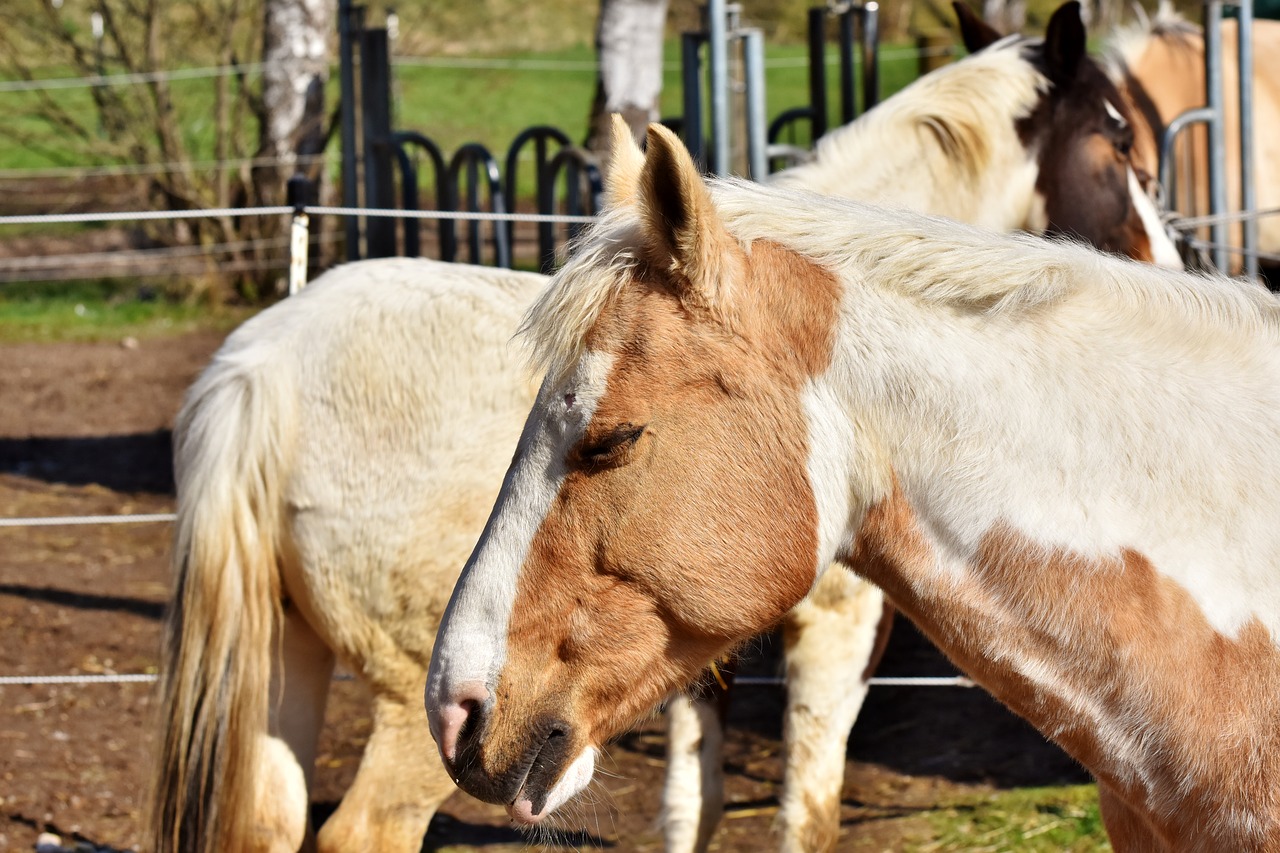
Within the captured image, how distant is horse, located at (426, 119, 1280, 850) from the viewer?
1.55 meters

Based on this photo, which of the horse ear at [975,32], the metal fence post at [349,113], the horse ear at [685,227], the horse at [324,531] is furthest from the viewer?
the metal fence post at [349,113]

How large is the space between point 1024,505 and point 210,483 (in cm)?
177

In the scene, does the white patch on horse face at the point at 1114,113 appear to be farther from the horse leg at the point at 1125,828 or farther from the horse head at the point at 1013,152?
the horse leg at the point at 1125,828

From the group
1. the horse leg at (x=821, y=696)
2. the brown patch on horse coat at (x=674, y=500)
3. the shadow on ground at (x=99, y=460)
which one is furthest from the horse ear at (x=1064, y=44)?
the shadow on ground at (x=99, y=460)

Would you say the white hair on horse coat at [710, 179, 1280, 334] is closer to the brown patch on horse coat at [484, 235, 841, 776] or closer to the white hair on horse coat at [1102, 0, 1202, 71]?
the brown patch on horse coat at [484, 235, 841, 776]

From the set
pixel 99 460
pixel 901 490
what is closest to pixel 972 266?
pixel 901 490

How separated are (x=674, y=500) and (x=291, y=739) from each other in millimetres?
1618

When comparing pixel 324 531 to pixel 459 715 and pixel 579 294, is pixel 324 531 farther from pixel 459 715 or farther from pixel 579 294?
pixel 579 294

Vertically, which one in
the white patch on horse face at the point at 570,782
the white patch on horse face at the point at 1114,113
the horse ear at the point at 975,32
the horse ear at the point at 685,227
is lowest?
the white patch on horse face at the point at 570,782

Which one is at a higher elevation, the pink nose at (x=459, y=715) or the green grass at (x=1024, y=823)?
the pink nose at (x=459, y=715)

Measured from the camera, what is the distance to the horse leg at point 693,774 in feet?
10.7

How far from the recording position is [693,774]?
3299 mm

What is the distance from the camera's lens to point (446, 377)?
267cm

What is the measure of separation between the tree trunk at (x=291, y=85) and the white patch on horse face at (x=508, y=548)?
849 cm
